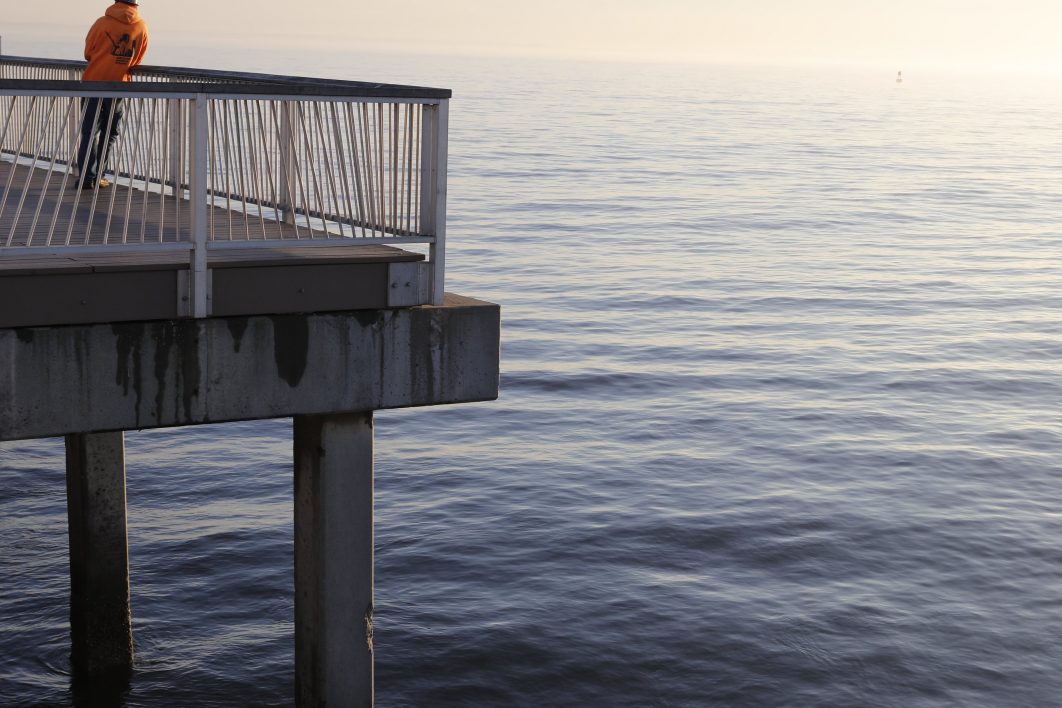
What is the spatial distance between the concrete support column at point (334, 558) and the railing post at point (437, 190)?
A: 0.94 m

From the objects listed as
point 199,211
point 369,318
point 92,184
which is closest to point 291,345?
point 369,318

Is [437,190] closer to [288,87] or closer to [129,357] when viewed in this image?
[288,87]

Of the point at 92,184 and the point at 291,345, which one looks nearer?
the point at 291,345

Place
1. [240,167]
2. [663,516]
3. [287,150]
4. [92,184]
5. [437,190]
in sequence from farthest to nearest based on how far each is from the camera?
[663,516]
[92,184]
[240,167]
[287,150]
[437,190]

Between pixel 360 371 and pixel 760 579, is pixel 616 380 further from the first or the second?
pixel 360 371

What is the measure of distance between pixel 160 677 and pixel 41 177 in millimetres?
5049

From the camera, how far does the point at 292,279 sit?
9.10m

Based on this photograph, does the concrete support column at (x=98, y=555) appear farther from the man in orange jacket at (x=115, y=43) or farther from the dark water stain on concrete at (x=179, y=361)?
the dark water stain on concrete at (x=179, y=361)

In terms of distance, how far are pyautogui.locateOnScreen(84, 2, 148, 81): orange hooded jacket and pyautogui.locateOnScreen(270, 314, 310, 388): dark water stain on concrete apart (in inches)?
183

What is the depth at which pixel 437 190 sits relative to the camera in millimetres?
9516

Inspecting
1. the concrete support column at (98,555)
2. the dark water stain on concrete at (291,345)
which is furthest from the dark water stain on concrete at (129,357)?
the concrete support column at (98,555)

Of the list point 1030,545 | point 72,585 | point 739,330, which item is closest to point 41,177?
point 72,585

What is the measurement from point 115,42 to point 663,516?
29.3ft

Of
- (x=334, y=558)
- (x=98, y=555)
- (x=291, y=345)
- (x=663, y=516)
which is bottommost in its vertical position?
(x=663, y=516)
